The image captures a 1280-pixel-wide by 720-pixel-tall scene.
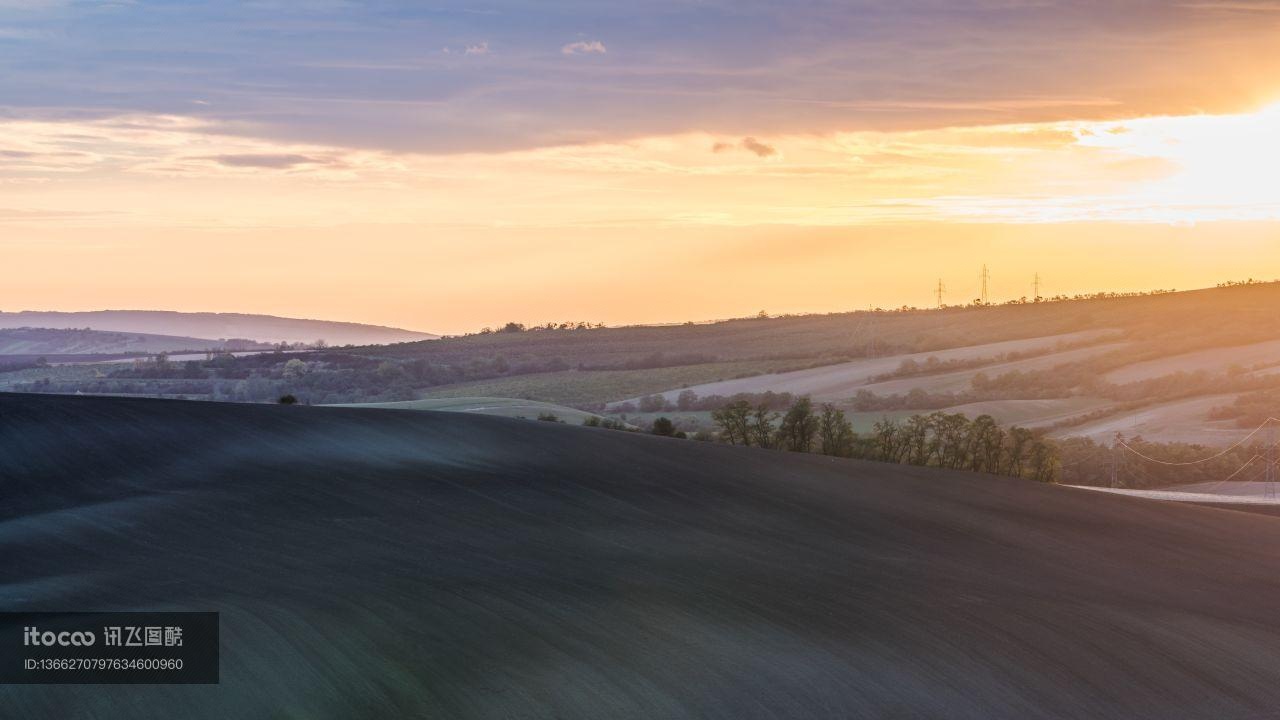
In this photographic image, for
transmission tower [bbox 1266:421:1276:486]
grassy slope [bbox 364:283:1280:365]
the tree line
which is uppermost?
grassy slope [bbox 364:283:1280:365]

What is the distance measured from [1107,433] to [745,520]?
66787 millimetres

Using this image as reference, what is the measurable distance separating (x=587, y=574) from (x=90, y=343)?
126506mm

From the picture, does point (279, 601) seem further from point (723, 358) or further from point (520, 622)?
point (723, 358)

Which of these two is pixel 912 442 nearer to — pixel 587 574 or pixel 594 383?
pixel 587 574

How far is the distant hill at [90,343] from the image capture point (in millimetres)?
125125

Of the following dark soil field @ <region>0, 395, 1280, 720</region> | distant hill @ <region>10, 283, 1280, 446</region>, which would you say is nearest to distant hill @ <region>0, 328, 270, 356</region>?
distant hill @ <region>10, 283, 1280, 446</region>

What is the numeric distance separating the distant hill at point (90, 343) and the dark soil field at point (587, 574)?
327 feet

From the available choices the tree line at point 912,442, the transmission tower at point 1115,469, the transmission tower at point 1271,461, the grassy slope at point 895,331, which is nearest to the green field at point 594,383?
the grassy slope at point 895,331

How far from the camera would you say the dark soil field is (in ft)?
45.5

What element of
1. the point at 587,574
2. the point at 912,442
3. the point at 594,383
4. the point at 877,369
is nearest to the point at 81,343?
the point at 594,383

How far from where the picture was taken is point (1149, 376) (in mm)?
109500

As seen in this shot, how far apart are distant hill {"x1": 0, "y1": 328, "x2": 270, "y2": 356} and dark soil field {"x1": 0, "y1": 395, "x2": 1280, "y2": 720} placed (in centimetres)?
9956

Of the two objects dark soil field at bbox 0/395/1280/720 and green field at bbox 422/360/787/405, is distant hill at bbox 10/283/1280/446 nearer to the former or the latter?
green field at bbox 422/360/787/405

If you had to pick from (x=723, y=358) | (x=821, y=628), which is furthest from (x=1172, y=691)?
(x=723, y=358)
